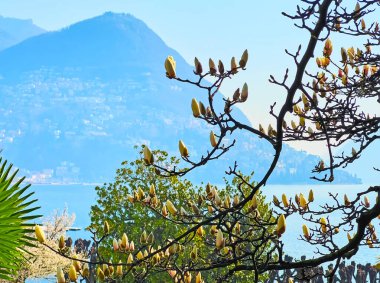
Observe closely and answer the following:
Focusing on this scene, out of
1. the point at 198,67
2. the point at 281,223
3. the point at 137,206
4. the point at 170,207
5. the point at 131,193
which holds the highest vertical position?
the point at 131,193

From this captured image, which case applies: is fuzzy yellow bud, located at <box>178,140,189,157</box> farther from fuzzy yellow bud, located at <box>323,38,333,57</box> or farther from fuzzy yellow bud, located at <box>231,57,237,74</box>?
fuzzy yellow bud, located at <box>323,38,333,57</box>

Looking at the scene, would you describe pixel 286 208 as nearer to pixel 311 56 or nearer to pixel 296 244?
pixel 311 56

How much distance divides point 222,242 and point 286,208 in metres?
1.64

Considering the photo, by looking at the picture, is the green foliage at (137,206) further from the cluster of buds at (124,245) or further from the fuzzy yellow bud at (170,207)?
the fuzzy yellow bud at (170,207)

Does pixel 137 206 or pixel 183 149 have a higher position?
pixel 137 206

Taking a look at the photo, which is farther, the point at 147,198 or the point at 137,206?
the point at 137,206

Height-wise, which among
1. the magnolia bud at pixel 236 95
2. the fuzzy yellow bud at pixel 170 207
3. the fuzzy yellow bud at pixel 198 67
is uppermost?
the fuzzy yellow bud at pixel 198 67

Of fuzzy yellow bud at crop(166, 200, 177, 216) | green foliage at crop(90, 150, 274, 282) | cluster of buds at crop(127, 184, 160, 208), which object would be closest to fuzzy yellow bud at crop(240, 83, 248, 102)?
fuzzy yellow bud at crop(166, 200, 177, 216)

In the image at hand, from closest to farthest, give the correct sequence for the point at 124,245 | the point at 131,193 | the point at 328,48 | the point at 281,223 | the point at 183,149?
the point at 281,223
the point at 183,149
the point at 124,245
the point at 328,48
the point at 131,193

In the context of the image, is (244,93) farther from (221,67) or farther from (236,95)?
(221,67)

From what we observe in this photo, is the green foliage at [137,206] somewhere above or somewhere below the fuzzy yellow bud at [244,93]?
above

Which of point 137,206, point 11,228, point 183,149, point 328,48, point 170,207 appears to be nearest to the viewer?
point 183,149

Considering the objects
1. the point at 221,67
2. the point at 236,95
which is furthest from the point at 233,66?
the point at 236,95

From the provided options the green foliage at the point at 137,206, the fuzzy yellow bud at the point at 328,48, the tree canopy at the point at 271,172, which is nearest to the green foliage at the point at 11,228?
the tree canopy at the point at 271,172
